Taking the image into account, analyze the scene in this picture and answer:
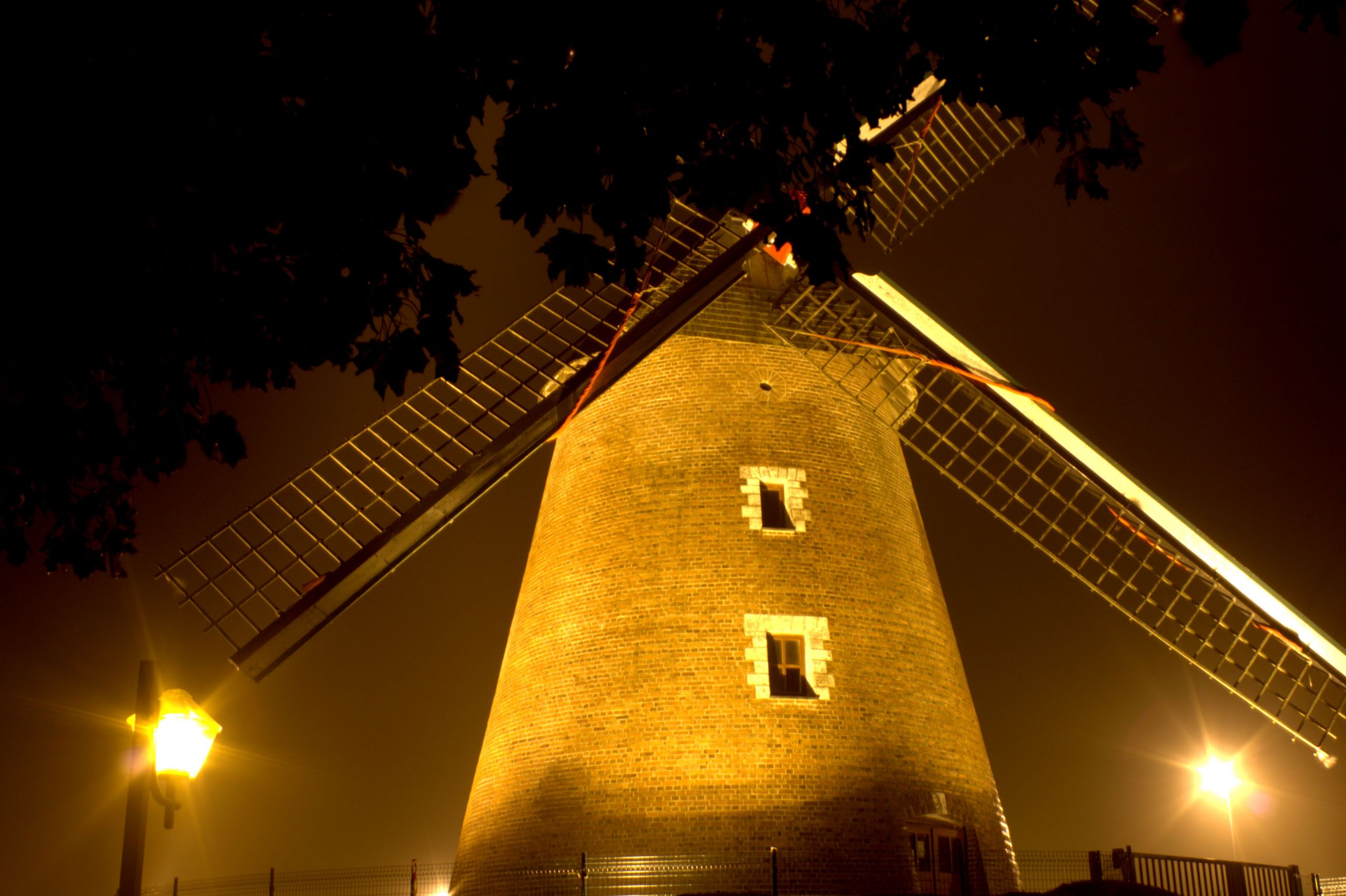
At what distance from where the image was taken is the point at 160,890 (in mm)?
14523

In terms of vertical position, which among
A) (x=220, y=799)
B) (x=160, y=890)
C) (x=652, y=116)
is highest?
(x=652, y=116)

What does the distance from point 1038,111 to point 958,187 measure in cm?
1013

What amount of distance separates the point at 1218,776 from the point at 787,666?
16.1m

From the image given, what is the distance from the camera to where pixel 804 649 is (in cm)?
1076

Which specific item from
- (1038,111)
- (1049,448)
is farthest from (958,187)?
(1038,111)

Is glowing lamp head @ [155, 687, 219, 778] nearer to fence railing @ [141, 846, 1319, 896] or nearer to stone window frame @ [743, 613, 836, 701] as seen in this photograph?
fence railing @ [141, 846, 1319, 896]

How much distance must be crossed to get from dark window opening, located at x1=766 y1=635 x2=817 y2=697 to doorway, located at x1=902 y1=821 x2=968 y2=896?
161 centimetres

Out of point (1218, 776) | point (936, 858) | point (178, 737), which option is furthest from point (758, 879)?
point (1218, 776)

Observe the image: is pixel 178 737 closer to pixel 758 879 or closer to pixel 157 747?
pixel 157 747

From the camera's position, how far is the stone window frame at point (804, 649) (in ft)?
34.2

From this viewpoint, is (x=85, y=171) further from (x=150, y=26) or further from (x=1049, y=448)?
(x=1049, y=448)

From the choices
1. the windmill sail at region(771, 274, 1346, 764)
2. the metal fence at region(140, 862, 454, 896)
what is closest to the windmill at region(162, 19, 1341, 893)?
the windmill sail at region(771, 274, 1346, 764)

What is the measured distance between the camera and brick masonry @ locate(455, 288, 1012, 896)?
10016 mm

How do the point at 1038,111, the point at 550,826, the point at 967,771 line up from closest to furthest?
the point at 1038,111 < the point at 550,826 < the point at 967,771
